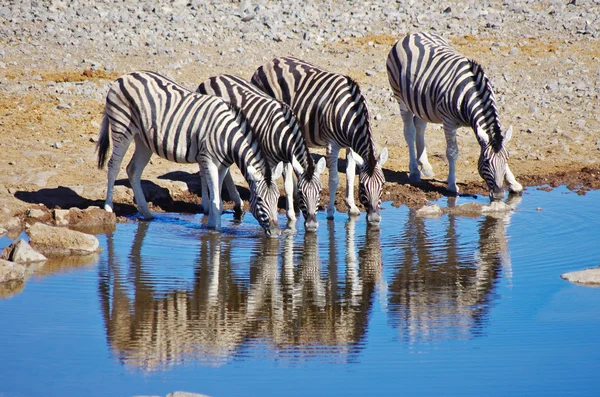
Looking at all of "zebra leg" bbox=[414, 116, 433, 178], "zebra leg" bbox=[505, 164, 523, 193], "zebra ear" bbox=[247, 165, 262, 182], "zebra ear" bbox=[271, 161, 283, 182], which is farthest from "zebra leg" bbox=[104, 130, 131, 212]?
"zebra leg" bbox=[505, 164, 523, 193]

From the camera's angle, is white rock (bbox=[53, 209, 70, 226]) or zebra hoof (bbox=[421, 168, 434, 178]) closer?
white rock (bbox=[53, 209, 70, 226])

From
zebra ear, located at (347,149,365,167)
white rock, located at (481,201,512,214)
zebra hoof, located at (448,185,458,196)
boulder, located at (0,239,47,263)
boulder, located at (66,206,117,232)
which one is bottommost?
boulder, located at (0,239,47,263)

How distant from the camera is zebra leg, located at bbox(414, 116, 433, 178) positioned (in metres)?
14.9

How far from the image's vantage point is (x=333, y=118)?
12102 millimetres

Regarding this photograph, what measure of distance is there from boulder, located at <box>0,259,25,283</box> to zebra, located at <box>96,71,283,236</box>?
9.28 feet

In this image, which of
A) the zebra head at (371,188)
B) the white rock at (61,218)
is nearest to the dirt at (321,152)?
the white rock at (61,218)

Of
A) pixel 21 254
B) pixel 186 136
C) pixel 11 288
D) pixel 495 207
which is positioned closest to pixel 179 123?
pixel 186 136

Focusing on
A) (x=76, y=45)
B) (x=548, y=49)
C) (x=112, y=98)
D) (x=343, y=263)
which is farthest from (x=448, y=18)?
(x=343, y=263)

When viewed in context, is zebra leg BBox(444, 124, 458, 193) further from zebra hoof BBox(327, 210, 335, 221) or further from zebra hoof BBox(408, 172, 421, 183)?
zebra hoof BBox(327, 210, 335, 221)

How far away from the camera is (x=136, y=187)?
12.3 metres

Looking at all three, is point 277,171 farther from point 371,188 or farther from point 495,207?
point 495,207

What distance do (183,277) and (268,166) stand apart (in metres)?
2.30

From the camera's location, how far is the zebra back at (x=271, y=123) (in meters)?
11.5

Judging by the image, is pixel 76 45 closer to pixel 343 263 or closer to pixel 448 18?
pixel 448 18
